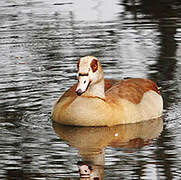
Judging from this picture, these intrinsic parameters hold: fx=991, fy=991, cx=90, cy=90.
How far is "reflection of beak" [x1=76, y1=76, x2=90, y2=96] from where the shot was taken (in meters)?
12.5

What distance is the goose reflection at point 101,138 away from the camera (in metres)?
11.3

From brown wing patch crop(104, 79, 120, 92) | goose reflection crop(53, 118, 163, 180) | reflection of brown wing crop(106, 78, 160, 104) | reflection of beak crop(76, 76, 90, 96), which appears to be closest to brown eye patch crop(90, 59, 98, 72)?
reflection of beak crop(76, 76, 90, 96)

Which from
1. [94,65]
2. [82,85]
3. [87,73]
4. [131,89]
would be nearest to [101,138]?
[82,85]

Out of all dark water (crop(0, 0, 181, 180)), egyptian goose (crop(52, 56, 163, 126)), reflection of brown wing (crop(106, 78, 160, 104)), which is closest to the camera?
dark water (crop(0, 0, 181, 180))

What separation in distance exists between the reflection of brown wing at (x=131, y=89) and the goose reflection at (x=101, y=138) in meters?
0.42

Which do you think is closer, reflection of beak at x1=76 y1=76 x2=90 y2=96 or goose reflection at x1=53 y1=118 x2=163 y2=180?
goose reflection at x1=53 y1=118 x2=163 y2=180

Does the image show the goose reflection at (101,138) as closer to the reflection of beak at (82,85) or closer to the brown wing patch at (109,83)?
the reflection of beak at (82,85)

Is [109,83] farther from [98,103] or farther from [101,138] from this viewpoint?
[101,138]

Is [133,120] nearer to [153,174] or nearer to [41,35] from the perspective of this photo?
[153,174]

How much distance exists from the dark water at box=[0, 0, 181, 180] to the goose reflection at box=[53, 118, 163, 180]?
13 millimetres

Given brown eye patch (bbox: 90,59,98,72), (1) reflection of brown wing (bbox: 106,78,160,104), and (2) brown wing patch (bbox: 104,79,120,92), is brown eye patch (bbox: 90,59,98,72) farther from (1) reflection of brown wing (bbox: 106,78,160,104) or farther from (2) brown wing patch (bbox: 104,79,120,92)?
(2) brown wing patch (bbox: 104,79,120,92)

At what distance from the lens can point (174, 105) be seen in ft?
45.6

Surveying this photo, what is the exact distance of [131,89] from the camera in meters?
13.7

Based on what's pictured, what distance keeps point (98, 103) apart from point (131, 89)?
0.74m
